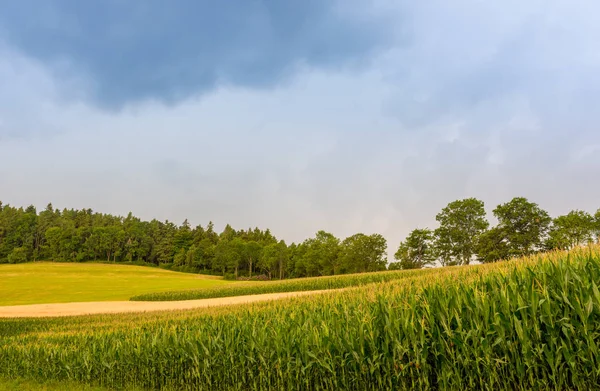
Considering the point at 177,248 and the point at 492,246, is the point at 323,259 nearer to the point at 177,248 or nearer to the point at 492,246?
the point at 492,246

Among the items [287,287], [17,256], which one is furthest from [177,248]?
[287,287]

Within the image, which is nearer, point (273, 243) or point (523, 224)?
point (523, 224)

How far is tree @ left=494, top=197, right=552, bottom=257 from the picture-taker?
68000 millimetres

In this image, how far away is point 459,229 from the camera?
266ft

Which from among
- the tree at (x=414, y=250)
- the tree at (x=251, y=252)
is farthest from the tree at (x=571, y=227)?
the tree at (x=251, y=252)

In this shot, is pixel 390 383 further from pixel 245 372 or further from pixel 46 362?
pixel 46 362

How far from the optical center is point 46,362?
1461 centimetres

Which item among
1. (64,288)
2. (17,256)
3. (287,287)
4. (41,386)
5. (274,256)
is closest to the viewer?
(41,386)

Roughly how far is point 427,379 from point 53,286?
8129cm

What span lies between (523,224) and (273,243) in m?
91.9

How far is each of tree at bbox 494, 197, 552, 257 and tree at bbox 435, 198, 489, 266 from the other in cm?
938

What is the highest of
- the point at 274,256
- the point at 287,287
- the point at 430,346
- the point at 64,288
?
the point at 430,346

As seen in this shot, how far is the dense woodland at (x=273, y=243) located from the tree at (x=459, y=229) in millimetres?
227

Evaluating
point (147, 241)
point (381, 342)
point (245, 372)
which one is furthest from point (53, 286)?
point (147, 241)
